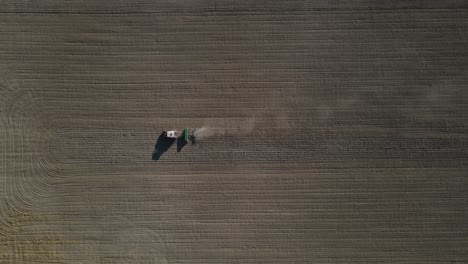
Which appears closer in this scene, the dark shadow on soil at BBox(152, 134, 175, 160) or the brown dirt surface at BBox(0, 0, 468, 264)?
the brown dirt surface at BBox(0, 0, 468, 264)

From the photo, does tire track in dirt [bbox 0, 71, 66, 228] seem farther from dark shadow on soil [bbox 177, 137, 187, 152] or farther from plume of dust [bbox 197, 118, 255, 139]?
plume of dust [bbox 197, 118, 255, 139]

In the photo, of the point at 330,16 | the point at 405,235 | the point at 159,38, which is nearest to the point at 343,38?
the point at 330,16

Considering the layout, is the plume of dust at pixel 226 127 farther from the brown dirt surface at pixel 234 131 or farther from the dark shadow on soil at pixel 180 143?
the dark shadow on soil at pixel 180 143

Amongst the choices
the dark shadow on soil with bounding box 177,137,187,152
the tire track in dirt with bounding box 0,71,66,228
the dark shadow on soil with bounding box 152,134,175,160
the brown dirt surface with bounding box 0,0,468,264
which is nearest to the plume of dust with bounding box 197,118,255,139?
the brown dirt surface with bounding box 0,0,468,264

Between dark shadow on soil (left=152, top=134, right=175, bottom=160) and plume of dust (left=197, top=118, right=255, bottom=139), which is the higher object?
plume of dust (left=197, top=118, right=255, bottom=139)

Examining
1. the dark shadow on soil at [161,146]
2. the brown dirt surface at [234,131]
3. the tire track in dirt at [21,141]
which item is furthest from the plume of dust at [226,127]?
the tire track in dirt at [21,141]

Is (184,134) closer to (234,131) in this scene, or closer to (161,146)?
(161,146)

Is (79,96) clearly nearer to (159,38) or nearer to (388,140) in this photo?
(159,38)
